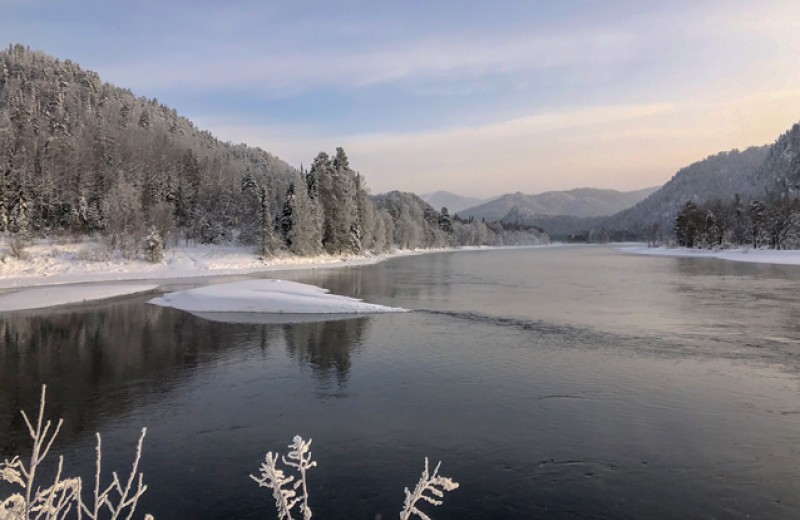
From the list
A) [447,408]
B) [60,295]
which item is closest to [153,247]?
[60,295]

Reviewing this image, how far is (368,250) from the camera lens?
9162 centimetres

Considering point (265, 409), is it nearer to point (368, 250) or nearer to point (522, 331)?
point (522, 331)

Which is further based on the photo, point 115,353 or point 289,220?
point 289,220

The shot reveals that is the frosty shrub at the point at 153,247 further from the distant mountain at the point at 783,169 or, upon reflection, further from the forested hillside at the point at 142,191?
the distant mountain at the point at 783,169

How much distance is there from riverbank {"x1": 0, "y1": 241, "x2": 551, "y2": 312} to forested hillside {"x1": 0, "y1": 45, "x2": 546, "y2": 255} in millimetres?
2519

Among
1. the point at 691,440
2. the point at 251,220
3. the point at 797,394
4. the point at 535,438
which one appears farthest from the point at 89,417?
the point at 251,220

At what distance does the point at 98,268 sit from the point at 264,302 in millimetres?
31724

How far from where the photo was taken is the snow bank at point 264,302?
2797 centimetres

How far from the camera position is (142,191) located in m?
70.5

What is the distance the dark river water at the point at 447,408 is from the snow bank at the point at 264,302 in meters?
3.25

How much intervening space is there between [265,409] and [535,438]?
658 centimetres

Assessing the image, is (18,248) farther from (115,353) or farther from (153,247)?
(115,353)

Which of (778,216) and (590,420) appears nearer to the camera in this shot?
(590,420)

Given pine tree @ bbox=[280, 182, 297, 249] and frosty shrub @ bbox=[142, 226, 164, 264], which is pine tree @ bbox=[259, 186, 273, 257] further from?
frosty shrub @ bbox=[142, 226, 164, 264]
